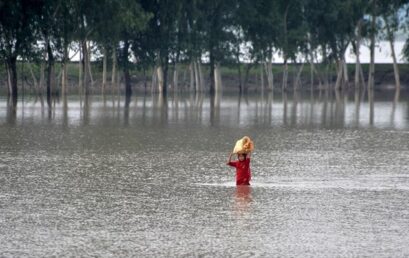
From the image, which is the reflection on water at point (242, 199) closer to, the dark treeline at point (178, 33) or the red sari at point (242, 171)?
the red sari at point (242, 171)

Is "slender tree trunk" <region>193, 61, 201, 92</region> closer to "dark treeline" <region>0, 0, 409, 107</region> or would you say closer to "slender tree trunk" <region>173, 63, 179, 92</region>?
"dark treeline" <region>0, 0, 409, 107</region>

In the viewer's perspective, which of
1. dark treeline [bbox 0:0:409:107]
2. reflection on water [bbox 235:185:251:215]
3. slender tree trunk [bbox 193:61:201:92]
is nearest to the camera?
reflection on water [bbox 235:185:251:215]

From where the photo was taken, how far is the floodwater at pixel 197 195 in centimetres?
1409

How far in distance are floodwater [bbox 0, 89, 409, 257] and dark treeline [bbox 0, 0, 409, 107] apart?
113ft

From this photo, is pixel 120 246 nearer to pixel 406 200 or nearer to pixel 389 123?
pixel 406 200

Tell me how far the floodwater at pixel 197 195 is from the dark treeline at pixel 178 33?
34.4 meters

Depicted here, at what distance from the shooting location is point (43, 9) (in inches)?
2707

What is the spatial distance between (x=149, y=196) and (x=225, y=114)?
33.2 m

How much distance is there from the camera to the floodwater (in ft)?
46.2

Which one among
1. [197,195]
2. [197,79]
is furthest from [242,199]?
[197,79]

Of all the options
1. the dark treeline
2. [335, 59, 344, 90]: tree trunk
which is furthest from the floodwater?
[335, 59, 344, 90]: tree trunk

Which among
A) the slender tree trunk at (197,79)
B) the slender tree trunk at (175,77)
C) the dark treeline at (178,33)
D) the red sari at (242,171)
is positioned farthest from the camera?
the slender tree trunk at (197,79)

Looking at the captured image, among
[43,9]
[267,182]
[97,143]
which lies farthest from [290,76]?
[267,182]

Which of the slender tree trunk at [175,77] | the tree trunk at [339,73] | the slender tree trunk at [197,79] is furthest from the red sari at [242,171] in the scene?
the tree trunk at [339,73]
